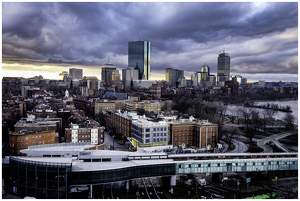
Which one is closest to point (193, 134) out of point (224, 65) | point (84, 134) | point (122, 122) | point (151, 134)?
point (151, 134)

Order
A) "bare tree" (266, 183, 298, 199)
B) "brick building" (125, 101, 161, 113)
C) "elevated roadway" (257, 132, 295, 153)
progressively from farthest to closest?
"brick building" (125, 101, 161, 113) < "elevated roadway" (257, 132, 295, 153) < "bare tree" (266, 183, 298, 199)

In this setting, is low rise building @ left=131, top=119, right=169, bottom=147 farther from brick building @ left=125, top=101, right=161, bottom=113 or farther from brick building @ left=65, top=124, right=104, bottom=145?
brick building @ left=125, top=101, right=161, bottom=113

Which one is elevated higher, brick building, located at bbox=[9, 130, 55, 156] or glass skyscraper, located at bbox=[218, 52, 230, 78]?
glass skyscraper, located at bbox=[218, 52, 230, 78]

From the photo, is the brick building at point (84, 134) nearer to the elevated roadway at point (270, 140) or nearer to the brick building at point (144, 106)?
the elevated roadway at point (270, 140)

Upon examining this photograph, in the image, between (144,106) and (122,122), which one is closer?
(122,122)

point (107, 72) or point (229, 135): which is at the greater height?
point (107, 72)

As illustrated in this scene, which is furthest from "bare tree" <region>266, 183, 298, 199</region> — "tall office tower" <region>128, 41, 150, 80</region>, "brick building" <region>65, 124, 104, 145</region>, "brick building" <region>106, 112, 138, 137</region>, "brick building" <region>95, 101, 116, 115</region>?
"tall office tower" <region>128, 41, 150, 80</region>

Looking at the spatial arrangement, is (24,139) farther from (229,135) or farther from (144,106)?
(144,106)
